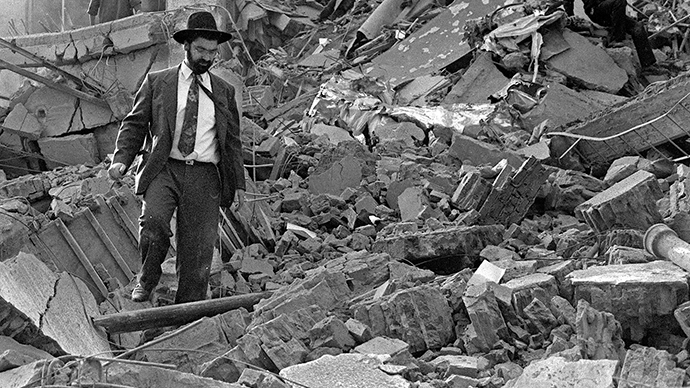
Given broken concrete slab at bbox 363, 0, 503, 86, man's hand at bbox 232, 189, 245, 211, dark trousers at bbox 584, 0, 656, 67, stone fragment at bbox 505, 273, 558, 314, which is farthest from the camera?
broken concrete slab at bbox 363, 0, 503, 86

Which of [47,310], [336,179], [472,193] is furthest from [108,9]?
[47,310]

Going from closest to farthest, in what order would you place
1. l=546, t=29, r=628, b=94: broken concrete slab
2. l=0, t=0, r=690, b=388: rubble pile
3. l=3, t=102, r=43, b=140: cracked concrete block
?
l=0, t=0, r=690, b=388: rubble pile → l=3, t=102, r=43, b=140: cracked concrete block → l=546, t=29, r=628, b=94: broken concrete slab

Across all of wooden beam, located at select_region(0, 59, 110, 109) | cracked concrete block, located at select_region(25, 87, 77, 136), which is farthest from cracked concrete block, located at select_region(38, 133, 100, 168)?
wooden beam, located at select_region(0, 59, 110, 109)

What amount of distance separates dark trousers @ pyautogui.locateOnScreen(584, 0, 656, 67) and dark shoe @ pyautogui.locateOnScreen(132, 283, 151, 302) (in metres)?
7.05

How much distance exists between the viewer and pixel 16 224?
5859 mm

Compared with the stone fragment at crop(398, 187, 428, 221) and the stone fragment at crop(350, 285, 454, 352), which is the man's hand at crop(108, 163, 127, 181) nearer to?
the stone fragment at crop(350, 285, 454, 352)

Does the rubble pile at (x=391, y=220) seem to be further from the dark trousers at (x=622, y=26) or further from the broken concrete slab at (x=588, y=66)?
the dark trousers at (x=622, y=26)

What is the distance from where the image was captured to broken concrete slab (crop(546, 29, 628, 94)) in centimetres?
1018

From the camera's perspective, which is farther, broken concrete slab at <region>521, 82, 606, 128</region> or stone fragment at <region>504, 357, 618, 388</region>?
broken concrete slab at <region>521, 82, 606, 128</region>

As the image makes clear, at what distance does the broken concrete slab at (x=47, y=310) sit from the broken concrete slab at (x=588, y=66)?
6.24m

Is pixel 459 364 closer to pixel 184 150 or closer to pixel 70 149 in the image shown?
pixel 184 150

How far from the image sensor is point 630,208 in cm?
580

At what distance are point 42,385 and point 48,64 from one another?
672cm

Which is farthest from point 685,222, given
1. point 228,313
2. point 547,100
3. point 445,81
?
point 445,81
